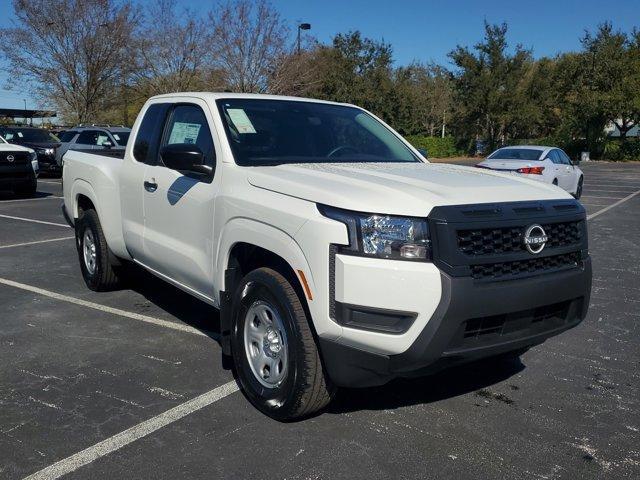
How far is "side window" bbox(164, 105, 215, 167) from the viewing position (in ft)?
13.9

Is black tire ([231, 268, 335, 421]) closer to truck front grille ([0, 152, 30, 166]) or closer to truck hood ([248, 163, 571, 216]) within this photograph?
truck hood ([248, 163, 571, 216])

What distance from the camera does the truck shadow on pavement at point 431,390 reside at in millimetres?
3811

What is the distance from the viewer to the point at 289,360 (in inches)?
131

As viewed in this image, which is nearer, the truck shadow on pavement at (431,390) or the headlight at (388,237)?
the headlight at (388,237)

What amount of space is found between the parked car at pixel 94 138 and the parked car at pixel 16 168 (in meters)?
2.05

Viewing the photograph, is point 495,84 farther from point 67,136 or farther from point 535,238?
point 535,238

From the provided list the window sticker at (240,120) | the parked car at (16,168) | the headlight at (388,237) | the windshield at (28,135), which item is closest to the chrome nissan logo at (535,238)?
the headlight at (388,237)

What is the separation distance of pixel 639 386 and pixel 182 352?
3.15 metres

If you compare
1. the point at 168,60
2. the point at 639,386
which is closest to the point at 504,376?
the point at 639,386

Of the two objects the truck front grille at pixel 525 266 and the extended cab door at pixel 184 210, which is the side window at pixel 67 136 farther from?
the truck front grille at pixel 525 266

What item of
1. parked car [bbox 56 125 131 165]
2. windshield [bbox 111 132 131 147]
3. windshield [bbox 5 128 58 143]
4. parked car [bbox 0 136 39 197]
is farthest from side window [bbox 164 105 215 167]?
windshield [bbox 5 128 58 143]

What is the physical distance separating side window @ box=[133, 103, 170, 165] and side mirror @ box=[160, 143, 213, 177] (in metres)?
0.99

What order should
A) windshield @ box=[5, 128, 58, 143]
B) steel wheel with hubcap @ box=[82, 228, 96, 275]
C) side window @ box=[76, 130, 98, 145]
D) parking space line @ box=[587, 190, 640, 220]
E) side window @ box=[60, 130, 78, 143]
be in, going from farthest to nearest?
windshield @ box=[5, 128, 58, 143] < side window @ box=[60, 130, 78, 143] < side window @ box=[76, 130, 98, 145] < parking space line @ box=[587, 190, 640, 220] < steel wheel with hubcap @ box=[82, 228, 96, 275]

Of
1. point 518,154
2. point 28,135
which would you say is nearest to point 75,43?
point 28,135
